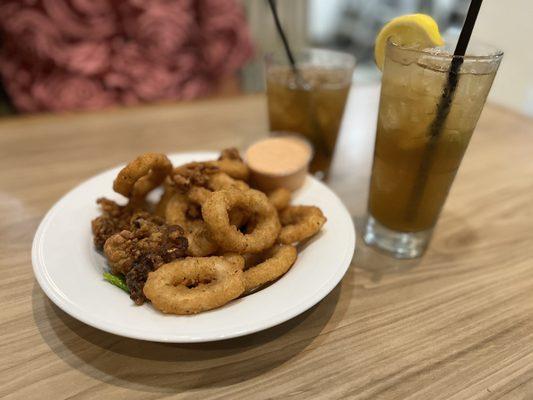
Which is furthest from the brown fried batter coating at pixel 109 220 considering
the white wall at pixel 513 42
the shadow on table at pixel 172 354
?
the white wall at pixel 513 42

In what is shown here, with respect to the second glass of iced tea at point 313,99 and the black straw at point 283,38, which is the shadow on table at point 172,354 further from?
the black straw at point 283,38

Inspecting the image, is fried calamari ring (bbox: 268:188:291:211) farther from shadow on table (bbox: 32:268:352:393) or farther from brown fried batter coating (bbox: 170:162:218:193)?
shadow on table (bbox: 32:268:352:393)

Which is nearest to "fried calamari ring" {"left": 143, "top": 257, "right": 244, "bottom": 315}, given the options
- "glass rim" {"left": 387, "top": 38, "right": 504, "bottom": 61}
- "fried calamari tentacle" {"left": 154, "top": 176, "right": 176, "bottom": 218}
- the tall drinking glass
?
"fried calamari tentacle" {"left": 154, "top": 176, "right": 176, "bottom": 218}

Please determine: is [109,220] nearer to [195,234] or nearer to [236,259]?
[195,234]

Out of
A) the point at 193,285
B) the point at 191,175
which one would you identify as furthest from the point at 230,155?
the point at 193,285

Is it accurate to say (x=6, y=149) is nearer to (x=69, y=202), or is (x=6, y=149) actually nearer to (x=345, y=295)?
(x=69, y=202)

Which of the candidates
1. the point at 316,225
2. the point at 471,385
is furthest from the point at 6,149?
the point at 471,385
